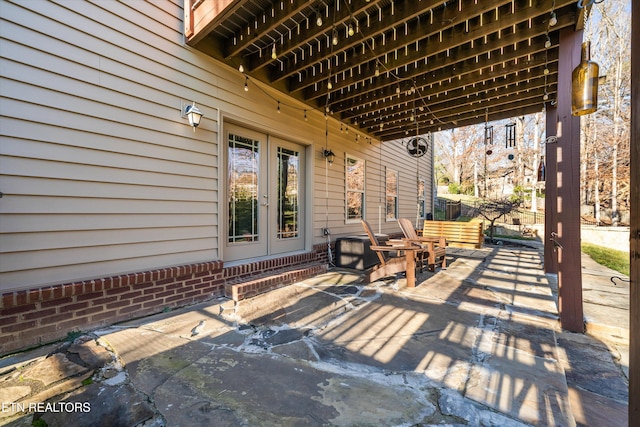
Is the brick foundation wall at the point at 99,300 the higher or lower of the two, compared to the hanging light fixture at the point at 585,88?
lower

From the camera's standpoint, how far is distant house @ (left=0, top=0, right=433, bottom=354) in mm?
2250

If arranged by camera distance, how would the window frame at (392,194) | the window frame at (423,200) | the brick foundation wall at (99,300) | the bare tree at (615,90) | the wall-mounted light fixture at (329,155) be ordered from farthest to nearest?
the bare tree at (615,90) → the window frame at (423,200) → the window frame at (392,194) → the wall-mounted light fixture at (329,155) → the brick foundation wall at (99,300)

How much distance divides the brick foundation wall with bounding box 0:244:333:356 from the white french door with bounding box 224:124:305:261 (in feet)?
2.04

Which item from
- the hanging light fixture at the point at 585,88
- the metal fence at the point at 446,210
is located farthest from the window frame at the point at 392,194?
the metal fence at the point at 446,210

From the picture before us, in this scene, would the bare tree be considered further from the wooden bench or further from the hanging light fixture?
the hanging light fixture

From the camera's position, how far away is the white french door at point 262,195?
13.0ft

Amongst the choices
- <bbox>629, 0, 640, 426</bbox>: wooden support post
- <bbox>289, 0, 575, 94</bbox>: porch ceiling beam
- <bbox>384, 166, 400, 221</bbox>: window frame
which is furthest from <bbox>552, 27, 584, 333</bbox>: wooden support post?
<bbox>384, 166, 400, 221</bbox>: window frame

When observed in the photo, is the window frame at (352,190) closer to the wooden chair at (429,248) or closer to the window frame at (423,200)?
the wooden chair at (429,248)

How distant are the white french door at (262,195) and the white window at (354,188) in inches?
55.1

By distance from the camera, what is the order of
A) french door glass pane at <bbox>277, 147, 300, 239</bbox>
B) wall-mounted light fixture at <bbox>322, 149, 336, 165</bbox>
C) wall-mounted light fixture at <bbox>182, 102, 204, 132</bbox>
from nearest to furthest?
1. wall-mounted light fixture at <bbox>182, 102, 204, 132</bbox>
2. french door glass pane at <bbox>277, 147, 300, 239</bbox>
3. wall-mounted light fixture at <bbox>322, 149, 336, 165</bbox>

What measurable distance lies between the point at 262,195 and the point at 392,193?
4.59 m

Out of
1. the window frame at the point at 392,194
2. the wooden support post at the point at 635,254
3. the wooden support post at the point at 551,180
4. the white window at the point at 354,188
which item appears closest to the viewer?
the wooden support post at the point at 635,254

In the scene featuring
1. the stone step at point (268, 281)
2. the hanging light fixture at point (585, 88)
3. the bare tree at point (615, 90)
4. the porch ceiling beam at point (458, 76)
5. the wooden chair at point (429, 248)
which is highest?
the bare tree at point (615, 90)

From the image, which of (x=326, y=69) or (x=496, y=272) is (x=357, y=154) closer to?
(x=326, y=69)
